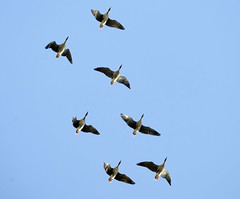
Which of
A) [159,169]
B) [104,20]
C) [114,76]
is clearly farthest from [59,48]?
[159,169]

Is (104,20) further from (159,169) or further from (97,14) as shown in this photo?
(159,169)

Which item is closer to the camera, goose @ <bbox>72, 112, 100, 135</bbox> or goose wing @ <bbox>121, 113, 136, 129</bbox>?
goose @ <bbox>72, 112, 100, 135</bbox>

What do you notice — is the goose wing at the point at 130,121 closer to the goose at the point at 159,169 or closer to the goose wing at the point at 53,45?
the goose at the point at 159,169

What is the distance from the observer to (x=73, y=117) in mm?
64562

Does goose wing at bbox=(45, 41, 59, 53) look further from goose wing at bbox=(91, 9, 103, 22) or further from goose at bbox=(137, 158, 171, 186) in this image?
goose at bbox=(137, 158, 171, 186)

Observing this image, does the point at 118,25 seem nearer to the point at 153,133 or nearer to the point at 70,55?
the point at 70,55

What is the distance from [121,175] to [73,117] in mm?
8343

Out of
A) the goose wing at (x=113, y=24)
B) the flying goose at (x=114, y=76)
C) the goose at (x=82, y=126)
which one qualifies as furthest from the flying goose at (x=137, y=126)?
the goose wing at (x=113, y=24)

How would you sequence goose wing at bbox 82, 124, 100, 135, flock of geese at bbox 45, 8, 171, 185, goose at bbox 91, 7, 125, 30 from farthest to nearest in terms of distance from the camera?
goose at bbox 91, 7, 125, 30 → goose wing at bbox 82, 124, 100, 135 → flock of geese at bbox 45, 8, 171, 185

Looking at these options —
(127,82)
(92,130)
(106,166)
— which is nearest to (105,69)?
(127,82)

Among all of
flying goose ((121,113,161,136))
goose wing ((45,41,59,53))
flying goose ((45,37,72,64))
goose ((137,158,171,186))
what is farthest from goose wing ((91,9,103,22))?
goose ((137,158,171,186))

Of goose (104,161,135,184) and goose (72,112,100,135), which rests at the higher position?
goose (72,112,100,135)

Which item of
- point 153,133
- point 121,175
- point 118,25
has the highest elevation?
point 118,25

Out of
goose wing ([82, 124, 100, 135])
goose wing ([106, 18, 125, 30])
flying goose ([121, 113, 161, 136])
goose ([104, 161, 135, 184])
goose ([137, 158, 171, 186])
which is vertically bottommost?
goose ([104, 161, 135, 184])
